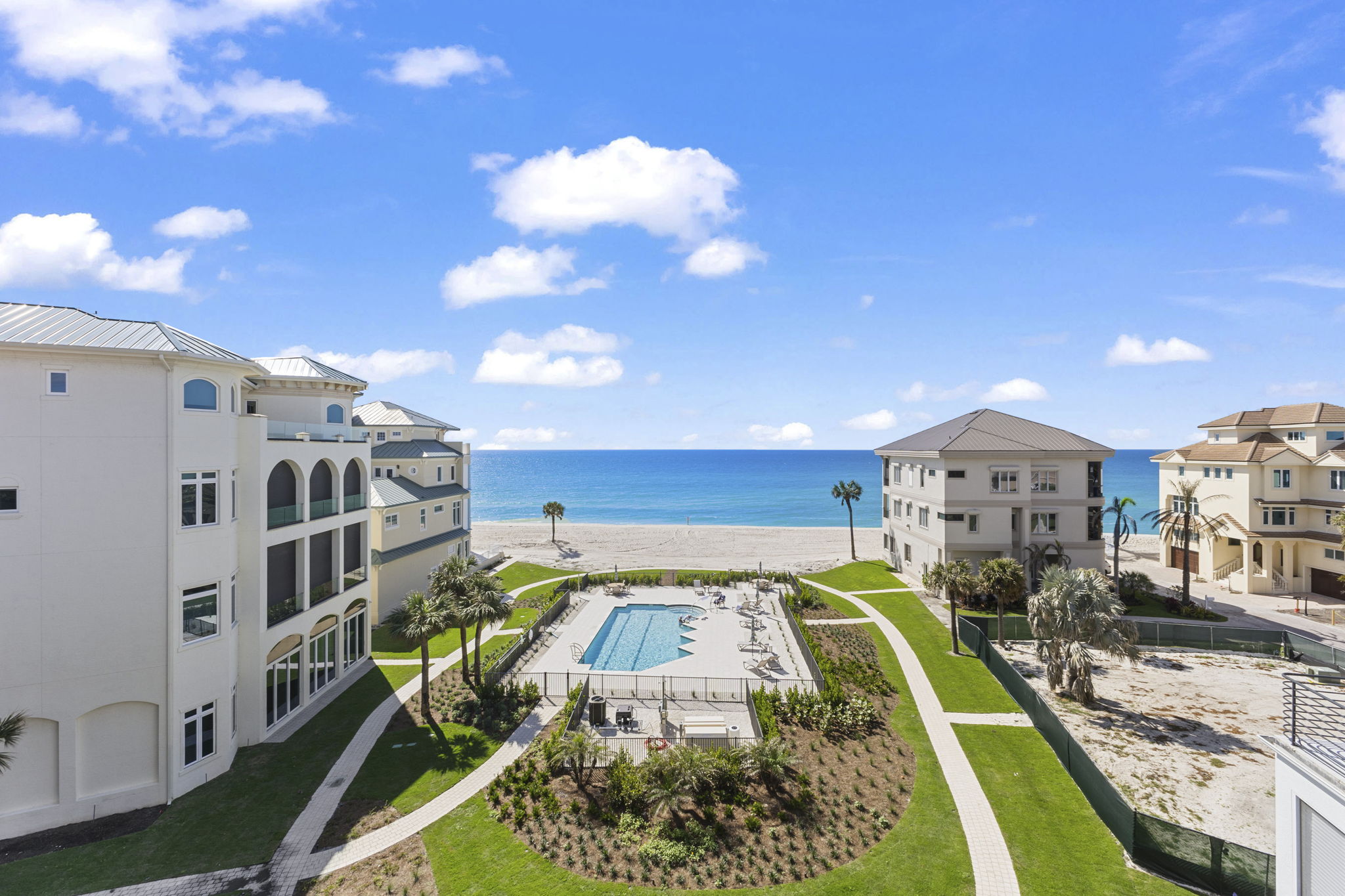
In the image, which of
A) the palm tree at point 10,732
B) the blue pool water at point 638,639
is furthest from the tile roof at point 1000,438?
the palm tree at point 10,732

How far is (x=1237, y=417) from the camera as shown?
4447cm

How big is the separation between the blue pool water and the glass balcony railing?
14989mm

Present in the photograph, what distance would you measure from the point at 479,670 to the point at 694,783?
1364 cm

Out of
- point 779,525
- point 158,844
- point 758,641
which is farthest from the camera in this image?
point 779,525

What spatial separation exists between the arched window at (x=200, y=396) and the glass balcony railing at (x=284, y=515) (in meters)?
4.89

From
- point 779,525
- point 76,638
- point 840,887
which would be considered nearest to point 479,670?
point 76,638

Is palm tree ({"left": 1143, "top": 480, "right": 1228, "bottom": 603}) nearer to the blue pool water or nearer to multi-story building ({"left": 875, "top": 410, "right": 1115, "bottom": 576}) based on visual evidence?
multi-story building ({"left": 875, "top": 410, "right": 1115, "bottom": 576})

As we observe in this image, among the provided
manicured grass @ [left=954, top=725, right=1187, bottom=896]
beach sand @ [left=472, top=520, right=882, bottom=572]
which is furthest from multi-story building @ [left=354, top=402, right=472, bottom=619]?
manicured grass @ [left=954, top=725, right=1187, bottom=896]

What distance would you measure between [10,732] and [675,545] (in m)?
58.9

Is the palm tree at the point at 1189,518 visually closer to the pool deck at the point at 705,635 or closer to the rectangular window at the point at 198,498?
the pool deck at the point at 705,635

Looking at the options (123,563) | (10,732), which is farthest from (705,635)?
(10,732)

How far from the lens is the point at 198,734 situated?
18.7 metres

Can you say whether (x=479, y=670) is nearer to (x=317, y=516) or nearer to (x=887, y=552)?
(x=317, y=516)

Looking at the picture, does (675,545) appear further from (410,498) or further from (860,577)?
(410,498)
